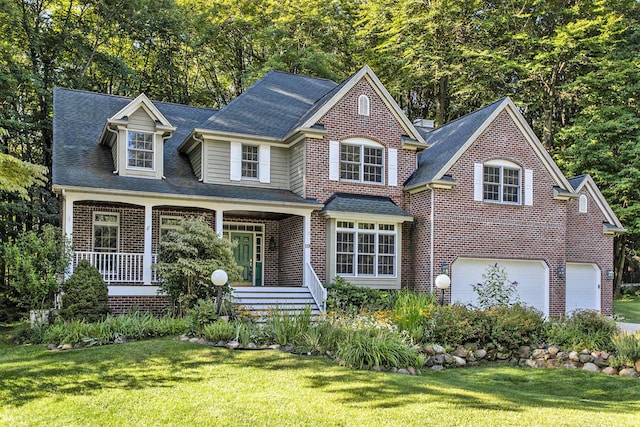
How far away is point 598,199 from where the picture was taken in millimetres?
23594

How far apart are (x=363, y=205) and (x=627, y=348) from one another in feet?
30.4

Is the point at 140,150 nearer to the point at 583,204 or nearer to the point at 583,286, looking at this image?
the point at 583,204

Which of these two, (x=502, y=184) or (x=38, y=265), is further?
(x=502, y=184)

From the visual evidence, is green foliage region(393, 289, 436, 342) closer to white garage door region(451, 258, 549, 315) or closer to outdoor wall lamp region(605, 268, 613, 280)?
white garage door region(451, 258, 549, 315)

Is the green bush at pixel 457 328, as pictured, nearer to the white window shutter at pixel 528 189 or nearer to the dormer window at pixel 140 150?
the white window shutter at pixel 528 189

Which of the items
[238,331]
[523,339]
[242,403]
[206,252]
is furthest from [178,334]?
[523,339]

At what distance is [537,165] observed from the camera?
21.5 m

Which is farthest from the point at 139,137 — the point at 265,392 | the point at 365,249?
the point at 265,392

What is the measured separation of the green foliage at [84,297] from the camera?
14.7 metres

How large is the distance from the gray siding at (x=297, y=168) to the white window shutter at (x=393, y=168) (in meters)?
3.10

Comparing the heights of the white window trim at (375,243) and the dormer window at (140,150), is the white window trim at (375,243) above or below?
below

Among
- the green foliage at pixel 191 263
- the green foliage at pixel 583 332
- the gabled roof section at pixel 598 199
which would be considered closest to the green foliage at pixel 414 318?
the green foliage at pixel 583 332

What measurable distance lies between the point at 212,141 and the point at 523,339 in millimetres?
11037

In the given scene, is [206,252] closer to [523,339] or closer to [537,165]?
[523,339]
